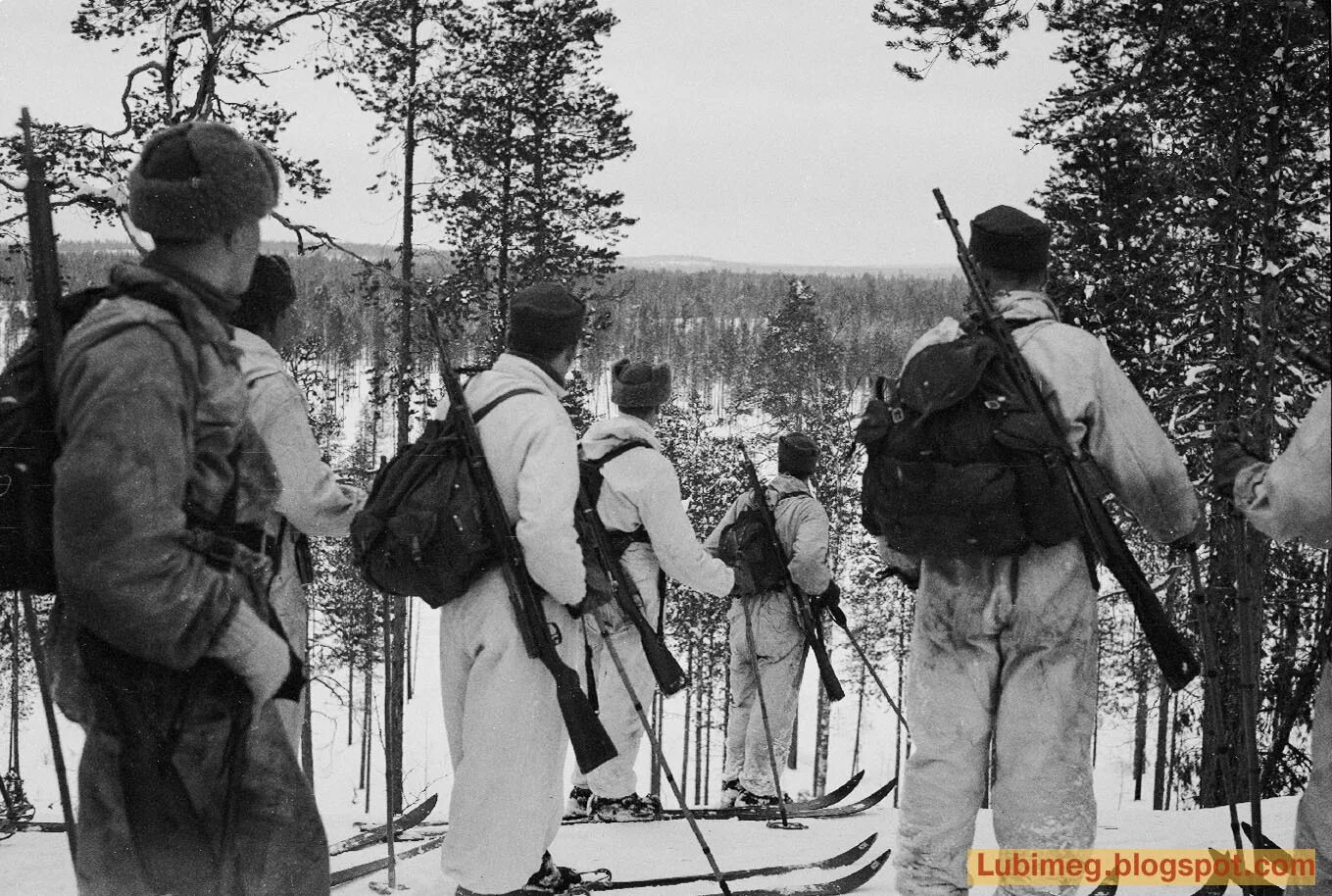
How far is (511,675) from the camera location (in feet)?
13.6

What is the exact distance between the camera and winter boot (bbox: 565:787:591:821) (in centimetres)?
702

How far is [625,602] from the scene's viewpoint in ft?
16.7

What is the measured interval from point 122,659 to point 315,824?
54 cm

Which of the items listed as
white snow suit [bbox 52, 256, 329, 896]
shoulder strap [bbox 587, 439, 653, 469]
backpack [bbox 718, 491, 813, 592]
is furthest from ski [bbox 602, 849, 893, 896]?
white snow suit [bbox 52, 256, 329, 896]

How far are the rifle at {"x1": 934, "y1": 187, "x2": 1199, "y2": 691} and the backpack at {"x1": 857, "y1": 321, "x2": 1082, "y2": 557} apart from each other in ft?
0.10

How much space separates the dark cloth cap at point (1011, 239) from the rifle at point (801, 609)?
11.5 ft

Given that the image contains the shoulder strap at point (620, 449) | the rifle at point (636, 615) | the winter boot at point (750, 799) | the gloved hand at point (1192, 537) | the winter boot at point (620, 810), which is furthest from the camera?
the winter boot at point (750, 799)

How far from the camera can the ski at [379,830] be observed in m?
6.19

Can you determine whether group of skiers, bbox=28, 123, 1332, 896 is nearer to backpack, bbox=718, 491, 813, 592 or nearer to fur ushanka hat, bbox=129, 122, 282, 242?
fur ushanka hat, bbox=129, 122, 282, 242

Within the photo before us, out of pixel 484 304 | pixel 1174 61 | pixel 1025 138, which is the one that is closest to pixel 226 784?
pixel 1174 61

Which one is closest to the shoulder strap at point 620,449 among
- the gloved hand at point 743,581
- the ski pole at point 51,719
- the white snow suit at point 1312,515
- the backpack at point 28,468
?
the gloved hand at point 743,581

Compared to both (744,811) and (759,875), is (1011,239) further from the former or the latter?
(744,811)

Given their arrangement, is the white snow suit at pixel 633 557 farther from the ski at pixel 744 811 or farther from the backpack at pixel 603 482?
the ski at pixel 744 811

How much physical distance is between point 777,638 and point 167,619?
6.65 metres
